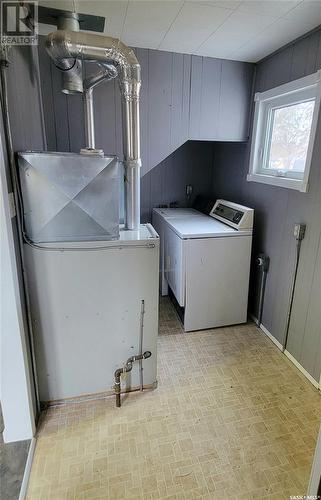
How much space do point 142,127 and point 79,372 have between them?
1801mm

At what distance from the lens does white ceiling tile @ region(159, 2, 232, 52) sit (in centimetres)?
156

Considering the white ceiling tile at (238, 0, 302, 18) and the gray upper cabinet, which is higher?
the white ceiling tile at (238, 0, 302, 18)

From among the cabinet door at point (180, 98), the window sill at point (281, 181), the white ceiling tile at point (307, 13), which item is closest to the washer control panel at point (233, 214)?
the window sill at point (281, 181)

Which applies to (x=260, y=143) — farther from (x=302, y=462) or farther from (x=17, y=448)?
(x=17, y=448)

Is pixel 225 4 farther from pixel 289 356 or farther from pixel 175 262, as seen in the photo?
pixel 289 356

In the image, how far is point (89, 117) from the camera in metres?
2.04

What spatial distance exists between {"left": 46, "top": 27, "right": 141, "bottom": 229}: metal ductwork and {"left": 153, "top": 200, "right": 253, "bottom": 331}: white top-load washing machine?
657 mm

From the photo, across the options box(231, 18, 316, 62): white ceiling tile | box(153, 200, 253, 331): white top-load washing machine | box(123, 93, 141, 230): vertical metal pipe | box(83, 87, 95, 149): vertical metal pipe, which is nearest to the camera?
box(123, 93, 141, 230): vertical metal pipe

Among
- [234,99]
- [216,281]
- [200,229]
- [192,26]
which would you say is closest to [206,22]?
[192,26]

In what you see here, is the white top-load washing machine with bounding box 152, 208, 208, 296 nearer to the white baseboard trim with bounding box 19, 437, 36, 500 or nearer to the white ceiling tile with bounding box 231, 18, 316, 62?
the white ceiling tile with bounding box 231, 18, 316, 62

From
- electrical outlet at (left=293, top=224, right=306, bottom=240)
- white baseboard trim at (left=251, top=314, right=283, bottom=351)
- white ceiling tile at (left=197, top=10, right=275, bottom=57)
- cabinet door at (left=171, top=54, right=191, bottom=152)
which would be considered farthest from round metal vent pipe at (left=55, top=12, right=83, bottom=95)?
white baseboard trim at (left=251, top=314, right=283, bottom=351)

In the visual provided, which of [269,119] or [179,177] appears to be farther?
[179,177]

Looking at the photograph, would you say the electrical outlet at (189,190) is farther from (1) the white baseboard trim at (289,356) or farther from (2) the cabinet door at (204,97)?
(1) the white baseboard trim at (289,356)

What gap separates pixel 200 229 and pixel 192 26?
1339 millimetres
